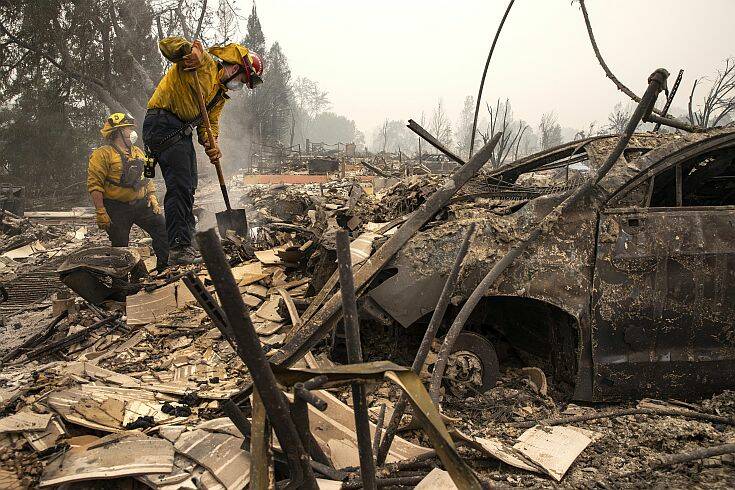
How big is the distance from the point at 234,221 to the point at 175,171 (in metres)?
1.04

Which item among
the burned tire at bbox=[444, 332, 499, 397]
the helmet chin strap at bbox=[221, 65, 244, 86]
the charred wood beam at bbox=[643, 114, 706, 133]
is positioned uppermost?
the helmet chin strap at bbox=[221, 65, 244, 86]

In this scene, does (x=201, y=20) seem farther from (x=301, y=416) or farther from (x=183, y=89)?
(x=301, y=416)

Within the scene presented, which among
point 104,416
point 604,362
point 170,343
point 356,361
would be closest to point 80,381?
point 104,416

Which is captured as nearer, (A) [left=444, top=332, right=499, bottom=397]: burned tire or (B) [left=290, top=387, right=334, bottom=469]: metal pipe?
(B) [left=290, top=387, right=334, bottom=469]: metal pipe

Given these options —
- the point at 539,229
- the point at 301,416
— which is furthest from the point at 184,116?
the point at 301,416

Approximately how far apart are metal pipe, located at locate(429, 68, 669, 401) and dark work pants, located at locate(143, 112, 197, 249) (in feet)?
11.7

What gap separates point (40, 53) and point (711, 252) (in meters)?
23.6

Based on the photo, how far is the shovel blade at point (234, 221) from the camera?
18.6 feet

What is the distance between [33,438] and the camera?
232 centimetres

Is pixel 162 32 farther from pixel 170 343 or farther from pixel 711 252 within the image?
pixel 711 252

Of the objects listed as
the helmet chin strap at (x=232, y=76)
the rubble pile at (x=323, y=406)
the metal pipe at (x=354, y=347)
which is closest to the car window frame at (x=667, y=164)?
the rubble pile at (x=323, y=406)

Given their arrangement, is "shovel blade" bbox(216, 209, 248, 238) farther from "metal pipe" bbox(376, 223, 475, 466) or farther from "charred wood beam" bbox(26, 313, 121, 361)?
"metal pipe" bbox(376, 223, 475, 466)

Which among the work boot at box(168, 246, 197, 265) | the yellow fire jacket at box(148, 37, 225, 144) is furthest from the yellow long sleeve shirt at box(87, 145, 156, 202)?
the work boot at box(168, 246, 197, 265)

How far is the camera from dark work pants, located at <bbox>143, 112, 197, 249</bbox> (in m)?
4.79
